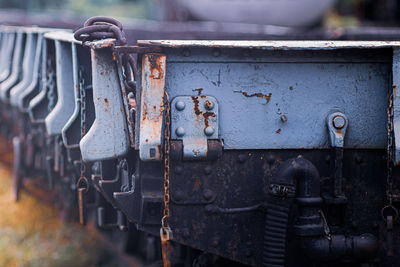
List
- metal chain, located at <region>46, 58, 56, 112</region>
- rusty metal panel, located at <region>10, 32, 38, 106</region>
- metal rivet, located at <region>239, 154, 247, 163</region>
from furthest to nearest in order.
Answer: rusty metal panel, located at <region>10, 32, 38, 106</region>
metal chain, located at <region>46, 58, 56, 112</region>
metal rivet, located at <region>239, 154, 247, 163</region>

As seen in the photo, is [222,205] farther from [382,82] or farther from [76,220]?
[76,220]

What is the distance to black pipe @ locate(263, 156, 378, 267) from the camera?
9.59ft

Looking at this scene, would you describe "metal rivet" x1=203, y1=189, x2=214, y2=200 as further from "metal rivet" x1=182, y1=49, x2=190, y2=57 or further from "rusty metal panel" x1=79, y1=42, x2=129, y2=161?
"metal rivet" x1=182, y1=49, x2=190, y2=57

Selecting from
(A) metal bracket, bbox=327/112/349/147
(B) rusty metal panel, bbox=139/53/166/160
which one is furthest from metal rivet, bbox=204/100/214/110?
(A) metal bracket, bbox=327/112/349/147

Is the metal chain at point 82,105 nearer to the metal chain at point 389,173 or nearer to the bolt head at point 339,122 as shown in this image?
the bolt head at point 339,122

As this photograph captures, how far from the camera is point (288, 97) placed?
118 inches

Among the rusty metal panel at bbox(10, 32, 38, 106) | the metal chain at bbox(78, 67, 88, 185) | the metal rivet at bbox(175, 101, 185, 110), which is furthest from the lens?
the rusty metal panel at bbox(10, 32, 38, 106)

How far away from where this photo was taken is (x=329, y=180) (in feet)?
10.1

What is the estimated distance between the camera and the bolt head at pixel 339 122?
118 inches

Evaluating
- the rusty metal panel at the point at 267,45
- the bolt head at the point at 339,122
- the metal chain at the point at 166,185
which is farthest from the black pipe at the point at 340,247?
the rusty metal panel at the point at 267,45

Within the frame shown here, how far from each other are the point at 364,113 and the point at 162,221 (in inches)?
46.4

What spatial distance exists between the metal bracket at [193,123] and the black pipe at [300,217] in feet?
1.37

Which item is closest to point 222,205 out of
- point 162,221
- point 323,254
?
point 162,221

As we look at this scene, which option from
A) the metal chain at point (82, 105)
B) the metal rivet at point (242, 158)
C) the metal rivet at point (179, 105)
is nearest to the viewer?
the metal rivet at point (179, 105)
